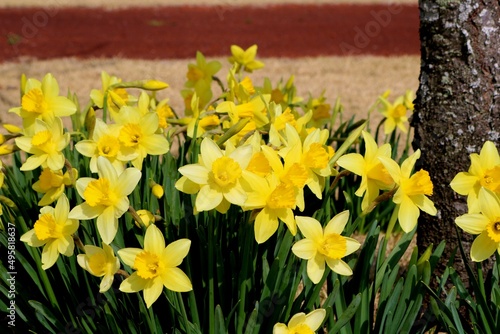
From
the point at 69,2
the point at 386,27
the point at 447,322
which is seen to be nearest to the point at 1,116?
the point at 447,322

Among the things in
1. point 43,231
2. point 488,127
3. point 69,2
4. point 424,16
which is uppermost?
point 424,16

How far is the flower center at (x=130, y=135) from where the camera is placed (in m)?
1.85

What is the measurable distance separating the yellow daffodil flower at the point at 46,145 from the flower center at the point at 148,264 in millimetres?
425

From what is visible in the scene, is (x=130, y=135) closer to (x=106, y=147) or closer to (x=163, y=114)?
(x=106, y=147)

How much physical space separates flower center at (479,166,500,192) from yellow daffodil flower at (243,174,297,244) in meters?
0.55

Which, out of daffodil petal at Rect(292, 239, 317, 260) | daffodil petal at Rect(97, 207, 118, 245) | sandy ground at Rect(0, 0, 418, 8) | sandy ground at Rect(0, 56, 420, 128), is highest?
daffodil petal at Rect(97, 207, 118, 245)

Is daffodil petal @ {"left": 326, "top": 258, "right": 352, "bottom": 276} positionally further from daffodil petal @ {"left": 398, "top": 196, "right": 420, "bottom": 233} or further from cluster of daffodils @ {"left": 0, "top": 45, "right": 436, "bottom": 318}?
daffodil petal @ {"left": 398, "top": 196, "right": 420, "bottom": 233}

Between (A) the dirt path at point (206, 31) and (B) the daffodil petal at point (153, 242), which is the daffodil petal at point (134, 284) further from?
(A) the dirt path at point (206, 31)

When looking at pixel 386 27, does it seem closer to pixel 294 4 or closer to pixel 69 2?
pixel 294 4

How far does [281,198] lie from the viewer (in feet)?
5.12

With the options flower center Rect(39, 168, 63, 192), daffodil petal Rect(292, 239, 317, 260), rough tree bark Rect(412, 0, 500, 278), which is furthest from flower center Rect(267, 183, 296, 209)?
rough tree bark Rect(412, 0, 500, 278)

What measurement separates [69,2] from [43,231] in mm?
16218

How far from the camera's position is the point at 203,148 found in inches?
63.6

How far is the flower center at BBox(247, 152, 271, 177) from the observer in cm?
164
